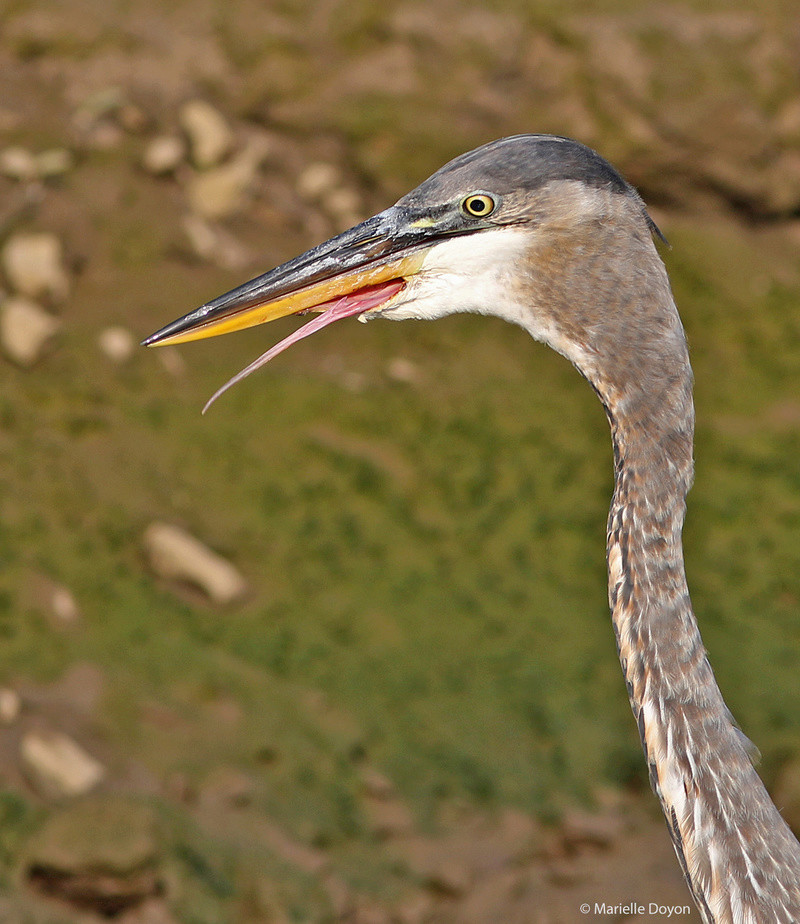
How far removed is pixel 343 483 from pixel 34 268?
1.86 meters

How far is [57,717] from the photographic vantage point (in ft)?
12.6

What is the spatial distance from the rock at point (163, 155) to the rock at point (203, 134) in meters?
0.09

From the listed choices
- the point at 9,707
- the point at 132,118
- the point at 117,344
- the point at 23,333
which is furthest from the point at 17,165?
the point at 9,707

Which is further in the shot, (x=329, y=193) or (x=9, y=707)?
(x=329, y=193)

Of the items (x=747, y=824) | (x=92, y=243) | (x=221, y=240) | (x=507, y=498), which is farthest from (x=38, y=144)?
(x=747, y=824)

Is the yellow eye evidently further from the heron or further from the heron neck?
the heron neck

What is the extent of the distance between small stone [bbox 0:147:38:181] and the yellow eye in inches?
A: 162

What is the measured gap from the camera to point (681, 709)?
2016 mm

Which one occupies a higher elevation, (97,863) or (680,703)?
(97,863)

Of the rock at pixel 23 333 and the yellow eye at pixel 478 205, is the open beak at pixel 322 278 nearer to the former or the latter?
the yellow eye at pixel 478 205

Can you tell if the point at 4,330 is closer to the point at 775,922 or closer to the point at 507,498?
the point at 507,498

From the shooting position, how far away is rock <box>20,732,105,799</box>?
3.60m
